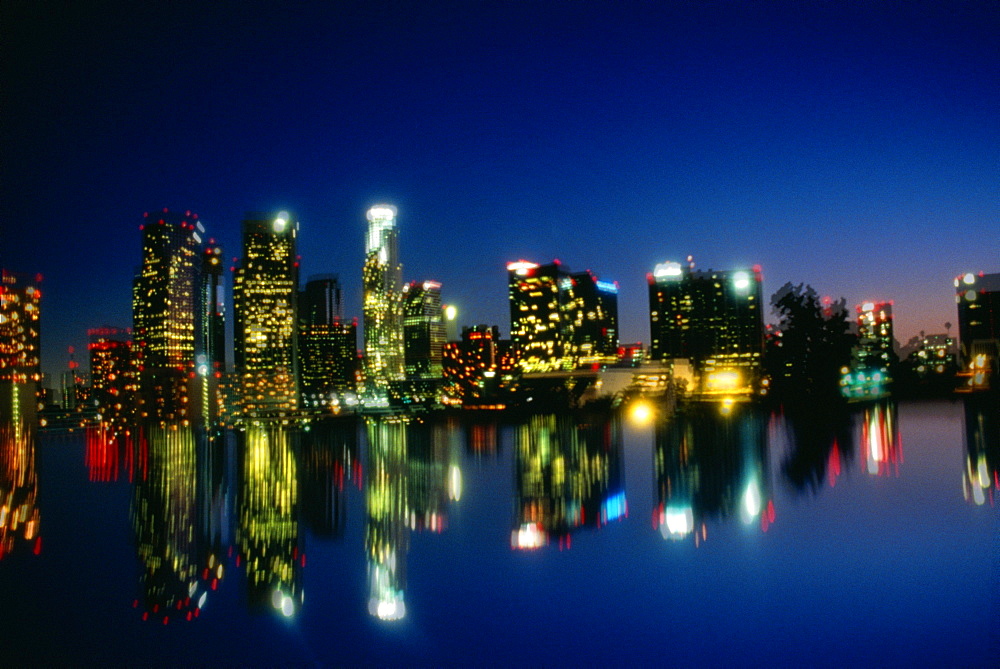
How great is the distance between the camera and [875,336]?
189 feet

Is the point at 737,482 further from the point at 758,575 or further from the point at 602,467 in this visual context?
the point at 758,575

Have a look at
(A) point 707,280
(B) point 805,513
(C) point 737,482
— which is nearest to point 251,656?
(B) point 805,513

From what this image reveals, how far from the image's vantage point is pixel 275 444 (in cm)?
3609

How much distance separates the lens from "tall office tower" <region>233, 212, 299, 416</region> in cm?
7944

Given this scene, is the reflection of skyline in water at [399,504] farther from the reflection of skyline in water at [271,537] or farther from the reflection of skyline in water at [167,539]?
the reflection of skyline in water at [167,539]

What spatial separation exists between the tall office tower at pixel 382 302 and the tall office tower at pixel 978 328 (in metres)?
61.3

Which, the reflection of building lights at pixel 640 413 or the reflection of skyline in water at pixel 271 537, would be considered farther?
the reflection of building lights at pixel 640 413

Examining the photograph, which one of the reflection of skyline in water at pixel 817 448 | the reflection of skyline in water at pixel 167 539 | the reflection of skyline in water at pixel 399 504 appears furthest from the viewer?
the reflection of skyline in water at pixel 817 448

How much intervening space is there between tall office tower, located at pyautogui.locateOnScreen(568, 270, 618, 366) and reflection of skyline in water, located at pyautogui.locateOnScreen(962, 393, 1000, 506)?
2135 inches

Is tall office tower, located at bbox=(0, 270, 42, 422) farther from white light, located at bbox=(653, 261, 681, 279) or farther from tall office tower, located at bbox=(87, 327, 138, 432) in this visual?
white light, located at bbox=(653, 261, 681, 279)

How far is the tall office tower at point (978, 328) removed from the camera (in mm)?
40906

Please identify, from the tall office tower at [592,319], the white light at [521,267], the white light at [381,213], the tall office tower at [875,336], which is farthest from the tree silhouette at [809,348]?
the white light at [381,213]

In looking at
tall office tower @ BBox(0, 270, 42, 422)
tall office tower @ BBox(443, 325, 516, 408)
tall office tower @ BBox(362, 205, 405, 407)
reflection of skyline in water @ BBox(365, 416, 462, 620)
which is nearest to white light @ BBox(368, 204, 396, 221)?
tall office tower @ BBox(362, 205, 405, 407)

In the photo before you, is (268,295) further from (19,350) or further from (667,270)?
(667,270)
